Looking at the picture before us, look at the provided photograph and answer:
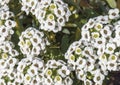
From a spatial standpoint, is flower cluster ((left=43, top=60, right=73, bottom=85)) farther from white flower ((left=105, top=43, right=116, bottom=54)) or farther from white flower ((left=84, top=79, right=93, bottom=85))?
white flower ((left=105, top=43, right=116, bottom=54))

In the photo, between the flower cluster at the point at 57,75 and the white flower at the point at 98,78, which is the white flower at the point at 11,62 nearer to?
the flower cluster at the point at 57,75

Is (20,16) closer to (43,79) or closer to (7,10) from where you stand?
(7,10)

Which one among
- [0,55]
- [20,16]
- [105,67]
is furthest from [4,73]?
[105,67]

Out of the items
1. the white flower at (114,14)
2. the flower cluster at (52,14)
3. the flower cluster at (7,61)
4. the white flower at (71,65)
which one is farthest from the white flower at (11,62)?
the white flower at (114,14)

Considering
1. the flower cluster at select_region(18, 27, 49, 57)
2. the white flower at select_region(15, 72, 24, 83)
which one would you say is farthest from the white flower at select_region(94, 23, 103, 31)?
the white flower at select_region(15, 72, 24, 83)

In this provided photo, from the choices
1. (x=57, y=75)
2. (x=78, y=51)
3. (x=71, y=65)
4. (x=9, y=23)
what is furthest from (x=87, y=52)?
(x=9, y=23)
